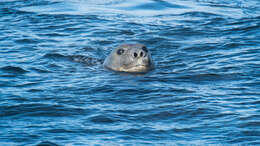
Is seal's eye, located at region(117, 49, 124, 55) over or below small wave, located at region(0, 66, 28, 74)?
over

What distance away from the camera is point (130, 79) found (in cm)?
984

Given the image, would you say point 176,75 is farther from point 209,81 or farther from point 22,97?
point 22,97

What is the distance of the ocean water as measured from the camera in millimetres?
6555

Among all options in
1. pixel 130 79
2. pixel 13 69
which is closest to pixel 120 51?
pixel 130 79

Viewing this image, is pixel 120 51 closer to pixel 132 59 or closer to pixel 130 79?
pixel 132 59

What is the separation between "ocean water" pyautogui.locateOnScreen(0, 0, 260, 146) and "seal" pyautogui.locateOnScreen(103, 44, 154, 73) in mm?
261

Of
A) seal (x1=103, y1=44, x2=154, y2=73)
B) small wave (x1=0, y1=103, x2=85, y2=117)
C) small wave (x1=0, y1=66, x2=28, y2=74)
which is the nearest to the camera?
small wave (x1=0, y1=103, x2=85, y2=117)

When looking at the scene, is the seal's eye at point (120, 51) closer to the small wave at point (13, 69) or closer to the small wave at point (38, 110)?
the small wave at point (13, 69)

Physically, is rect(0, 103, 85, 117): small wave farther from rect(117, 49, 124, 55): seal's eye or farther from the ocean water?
rect(117, 49, 124, 55): seal's eye

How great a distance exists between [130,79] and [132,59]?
0.62 meters

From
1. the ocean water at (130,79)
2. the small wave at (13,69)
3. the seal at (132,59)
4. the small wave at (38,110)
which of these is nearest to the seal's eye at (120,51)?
the seal at (132,59)

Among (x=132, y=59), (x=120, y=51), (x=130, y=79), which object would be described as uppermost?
(x=120, y=51)

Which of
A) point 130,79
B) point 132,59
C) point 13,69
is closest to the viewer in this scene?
point 130,79

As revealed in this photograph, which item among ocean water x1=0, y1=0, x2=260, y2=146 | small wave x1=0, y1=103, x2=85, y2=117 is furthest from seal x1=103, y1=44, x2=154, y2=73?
small wave x1=0, y1=103, x2=85, y2=117
